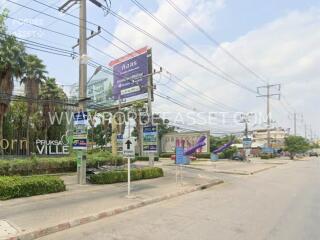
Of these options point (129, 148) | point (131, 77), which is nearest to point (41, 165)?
point (129, 148)

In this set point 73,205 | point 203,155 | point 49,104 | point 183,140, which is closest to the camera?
point 73,205

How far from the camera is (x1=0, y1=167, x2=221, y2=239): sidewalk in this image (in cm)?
1036

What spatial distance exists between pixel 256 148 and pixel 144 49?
244 ft

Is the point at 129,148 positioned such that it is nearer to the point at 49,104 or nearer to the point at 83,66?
the point at 83,66

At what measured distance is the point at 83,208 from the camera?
1288 centimetres

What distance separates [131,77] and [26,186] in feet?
92.0

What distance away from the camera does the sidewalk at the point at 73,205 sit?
34.0ft

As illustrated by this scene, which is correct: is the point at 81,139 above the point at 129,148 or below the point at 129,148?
above

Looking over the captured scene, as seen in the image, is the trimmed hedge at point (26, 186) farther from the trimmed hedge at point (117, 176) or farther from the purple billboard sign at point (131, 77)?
the purple billboard sign at point (131, 77)

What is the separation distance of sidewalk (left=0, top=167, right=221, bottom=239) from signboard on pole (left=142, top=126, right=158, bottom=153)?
12.3 feet

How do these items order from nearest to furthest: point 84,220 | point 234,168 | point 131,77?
point 84,220
point 234,168
point 131,77

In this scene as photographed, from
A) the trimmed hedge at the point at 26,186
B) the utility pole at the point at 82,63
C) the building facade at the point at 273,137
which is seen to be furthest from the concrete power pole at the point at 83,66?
the building facade at the point at 273,137

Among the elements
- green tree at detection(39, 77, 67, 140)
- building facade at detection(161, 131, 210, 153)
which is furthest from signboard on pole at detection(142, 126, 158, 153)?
building facade at detection(161, 131, 210, 153)

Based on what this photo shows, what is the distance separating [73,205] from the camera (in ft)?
44.2
